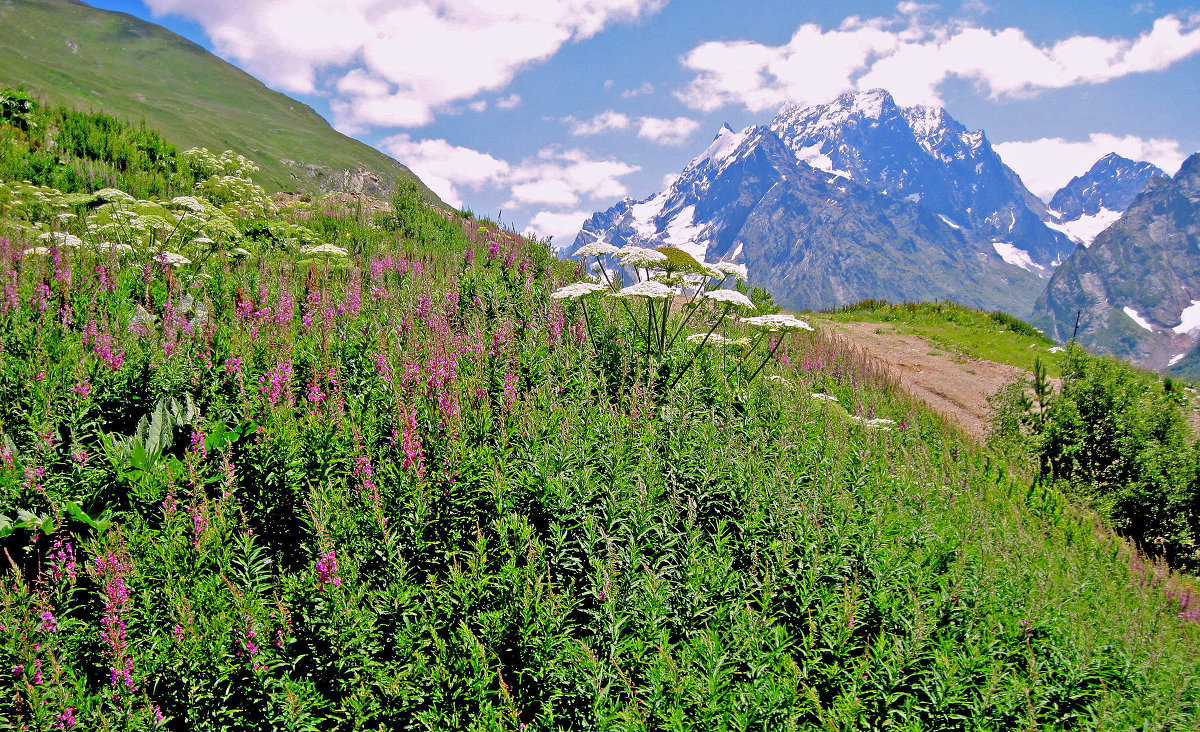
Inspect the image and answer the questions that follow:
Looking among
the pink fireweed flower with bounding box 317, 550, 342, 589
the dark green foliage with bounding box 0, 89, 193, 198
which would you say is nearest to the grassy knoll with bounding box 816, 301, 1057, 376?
the pink fireweed flower with bounding box 317, 550, 342, 589

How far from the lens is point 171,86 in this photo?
432 ft

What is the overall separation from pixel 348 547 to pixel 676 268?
4.79 m

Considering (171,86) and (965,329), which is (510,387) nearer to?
(965,329)

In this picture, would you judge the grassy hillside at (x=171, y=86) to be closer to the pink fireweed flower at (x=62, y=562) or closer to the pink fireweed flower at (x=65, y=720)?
the pink fireweed flower at (x=62, y=562)

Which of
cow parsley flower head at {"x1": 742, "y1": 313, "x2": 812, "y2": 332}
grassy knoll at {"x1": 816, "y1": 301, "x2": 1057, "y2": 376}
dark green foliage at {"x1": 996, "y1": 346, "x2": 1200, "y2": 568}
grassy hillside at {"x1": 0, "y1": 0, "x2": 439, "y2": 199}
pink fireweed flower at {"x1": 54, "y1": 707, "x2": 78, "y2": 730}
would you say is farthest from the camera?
grassy hillside at {"x1": 0, "y1": 0, "x2": 439, "y2": 199}

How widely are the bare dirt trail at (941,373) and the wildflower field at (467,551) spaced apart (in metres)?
7.64

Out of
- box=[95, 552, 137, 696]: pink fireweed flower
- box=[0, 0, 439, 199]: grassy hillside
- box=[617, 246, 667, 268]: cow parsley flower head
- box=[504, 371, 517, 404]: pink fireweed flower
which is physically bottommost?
box=[95, 552, 137, 696]: pink fireweed flower

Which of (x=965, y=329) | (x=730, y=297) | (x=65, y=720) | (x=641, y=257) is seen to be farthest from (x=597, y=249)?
(x=965, y=329)

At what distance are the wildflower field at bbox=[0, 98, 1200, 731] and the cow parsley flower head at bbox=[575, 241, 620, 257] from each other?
1.40ft

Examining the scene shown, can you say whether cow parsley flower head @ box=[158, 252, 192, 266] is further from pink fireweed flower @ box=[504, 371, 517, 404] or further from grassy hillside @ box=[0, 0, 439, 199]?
grassy hillside @ box=[0, 0, 439, 199]

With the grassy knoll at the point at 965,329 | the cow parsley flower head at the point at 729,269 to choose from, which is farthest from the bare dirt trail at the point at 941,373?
the cow parsley flower head at the point at 729,269

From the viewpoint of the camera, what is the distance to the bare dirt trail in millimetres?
13289

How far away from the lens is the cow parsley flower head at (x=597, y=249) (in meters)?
6.55

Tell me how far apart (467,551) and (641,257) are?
3796 millimetres
